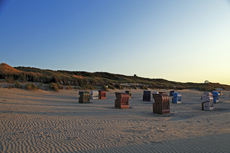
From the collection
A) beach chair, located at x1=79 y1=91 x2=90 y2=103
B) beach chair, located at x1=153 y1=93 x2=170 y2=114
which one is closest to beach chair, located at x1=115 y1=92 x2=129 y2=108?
beach chair, located at x1=153 y1=93 x2=170 y2=114

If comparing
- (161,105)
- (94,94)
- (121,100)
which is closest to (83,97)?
(94,94)

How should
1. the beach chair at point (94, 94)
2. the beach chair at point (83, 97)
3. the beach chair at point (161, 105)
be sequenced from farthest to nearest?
the beach chair at point (94, 94)
the beach chair at point (83, 97)
the beach chair at point (161, 105)

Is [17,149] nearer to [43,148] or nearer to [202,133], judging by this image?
[43,148]

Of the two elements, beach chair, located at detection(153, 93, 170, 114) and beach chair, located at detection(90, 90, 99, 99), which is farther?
beach chair, located at detection(90, 90, 99, 99)

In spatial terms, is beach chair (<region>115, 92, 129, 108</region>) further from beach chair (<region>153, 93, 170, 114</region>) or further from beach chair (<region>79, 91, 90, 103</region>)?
beach chair (<region>79, 91, 90, 103</region>)

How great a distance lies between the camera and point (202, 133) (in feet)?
23.5

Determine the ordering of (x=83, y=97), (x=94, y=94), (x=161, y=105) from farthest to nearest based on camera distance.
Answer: (x=94, y=94) < (x=83, y=97) < (x=161, y=105)

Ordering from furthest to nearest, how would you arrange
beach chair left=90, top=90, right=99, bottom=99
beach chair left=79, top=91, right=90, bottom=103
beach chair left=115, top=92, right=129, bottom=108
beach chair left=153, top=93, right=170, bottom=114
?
beach chair left=90, top=90, right=99, bottom=99 < beach chair left=79, top=91, right=90, bottom=103 < beach chair left=115, top=92, right=129, bottom=108 < beach chair left=153, top=93, right=170, bottom=114

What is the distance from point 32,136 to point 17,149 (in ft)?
4.13

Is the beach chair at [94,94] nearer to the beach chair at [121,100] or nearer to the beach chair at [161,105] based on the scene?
the beach chair at [121,100]

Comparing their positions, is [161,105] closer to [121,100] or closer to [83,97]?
[121,100]

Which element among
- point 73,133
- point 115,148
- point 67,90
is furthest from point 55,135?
point 67,90

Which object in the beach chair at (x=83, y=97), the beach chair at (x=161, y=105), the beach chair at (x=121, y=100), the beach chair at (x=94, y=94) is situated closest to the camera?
the beach chair at (x=161, y=105)

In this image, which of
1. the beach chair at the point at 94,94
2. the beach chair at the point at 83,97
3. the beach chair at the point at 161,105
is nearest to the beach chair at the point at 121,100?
the beach chair at the point at 161,105
